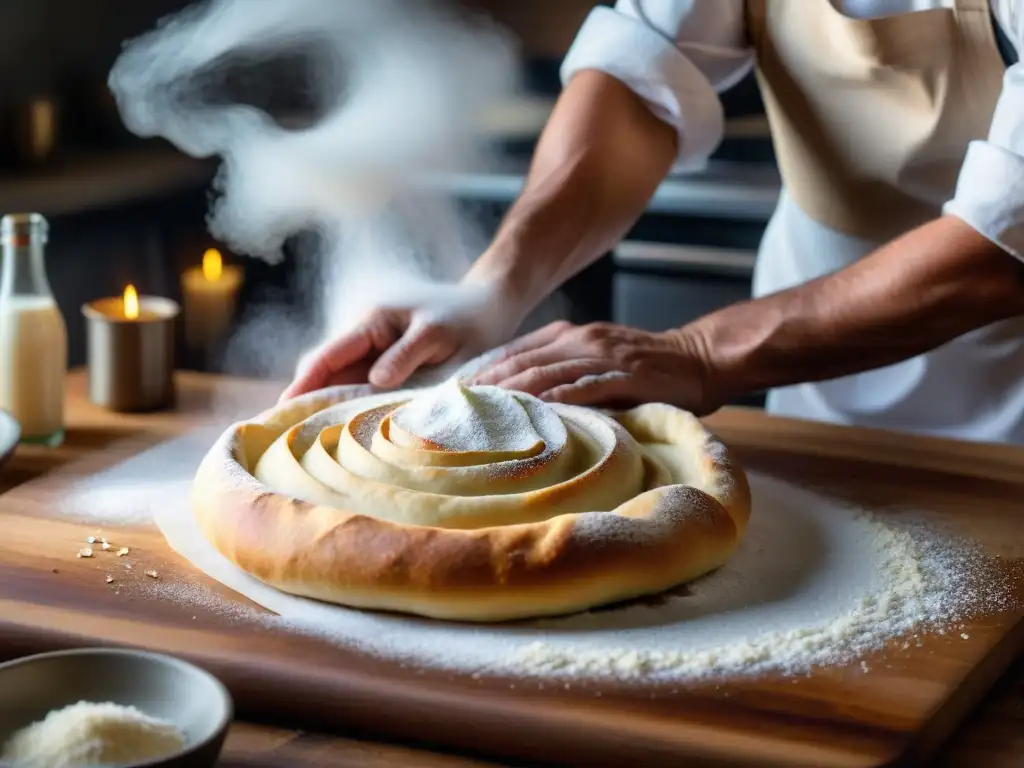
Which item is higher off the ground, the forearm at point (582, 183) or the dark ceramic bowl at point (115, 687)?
the forearm at point (582, 183)

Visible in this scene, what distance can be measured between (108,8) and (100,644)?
2.76m

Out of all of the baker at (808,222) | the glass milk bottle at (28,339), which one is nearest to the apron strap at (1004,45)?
the baker at (808,222)

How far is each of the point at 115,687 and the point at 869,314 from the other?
1015 millimetres

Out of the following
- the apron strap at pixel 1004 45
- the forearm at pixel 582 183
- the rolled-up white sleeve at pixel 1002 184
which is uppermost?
the apron strap at pixel 1004 45

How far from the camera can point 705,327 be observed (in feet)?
5.32

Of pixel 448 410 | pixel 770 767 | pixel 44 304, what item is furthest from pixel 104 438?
pixel 770 767

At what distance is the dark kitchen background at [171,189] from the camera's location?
2883mm

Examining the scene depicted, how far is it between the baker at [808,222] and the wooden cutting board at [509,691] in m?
0.37

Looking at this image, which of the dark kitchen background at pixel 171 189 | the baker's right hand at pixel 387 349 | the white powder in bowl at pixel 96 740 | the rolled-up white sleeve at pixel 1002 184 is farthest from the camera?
the dark kitchen background at pixel 171 189

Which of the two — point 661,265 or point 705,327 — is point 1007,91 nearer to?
point 705,327

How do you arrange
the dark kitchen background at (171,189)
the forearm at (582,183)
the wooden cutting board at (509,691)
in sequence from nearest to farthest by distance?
the wooden cutting board at (509,691), the forearm at (582,183), the dark kitchen background at (171,189)

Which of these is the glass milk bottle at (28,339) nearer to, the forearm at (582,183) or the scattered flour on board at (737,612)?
the scattered flour on board at (737,612)

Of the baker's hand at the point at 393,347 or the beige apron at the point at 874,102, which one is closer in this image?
the baker's hand at the point at 393,347

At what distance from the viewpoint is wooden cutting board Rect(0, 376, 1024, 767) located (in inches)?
35.3
